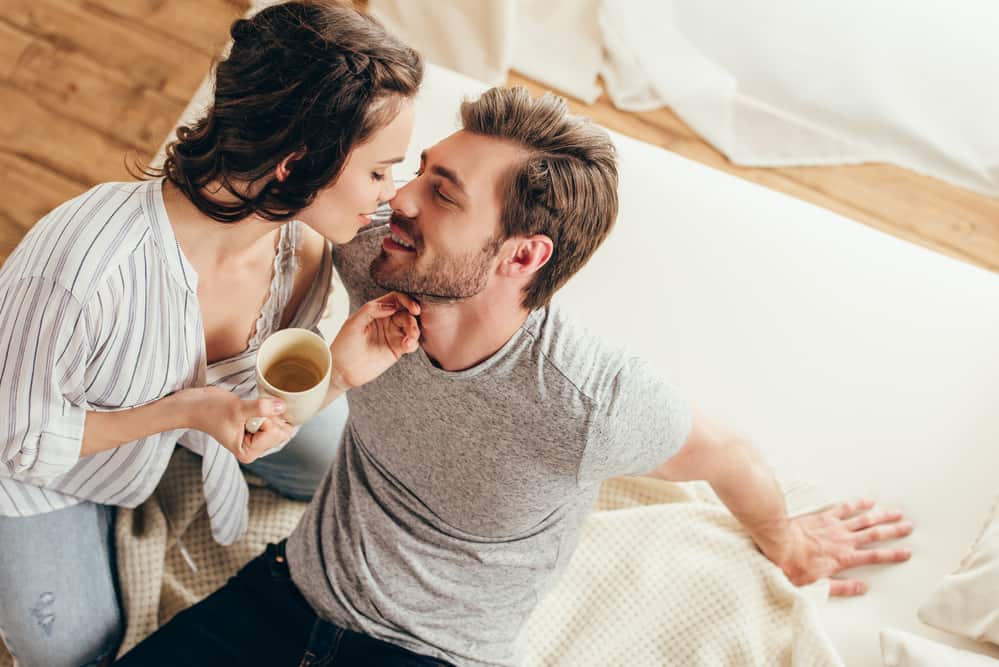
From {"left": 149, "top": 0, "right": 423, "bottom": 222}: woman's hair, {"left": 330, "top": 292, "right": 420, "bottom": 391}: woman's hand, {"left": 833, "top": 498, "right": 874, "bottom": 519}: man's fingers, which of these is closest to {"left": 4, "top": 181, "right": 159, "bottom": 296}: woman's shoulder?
{"left": 149, "top": 0, "right": 423, "bottom": 222}: woman's hair

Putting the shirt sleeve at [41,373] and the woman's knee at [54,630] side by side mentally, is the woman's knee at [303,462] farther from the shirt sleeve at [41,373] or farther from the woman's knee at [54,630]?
the shirt sleeve at [41,373]

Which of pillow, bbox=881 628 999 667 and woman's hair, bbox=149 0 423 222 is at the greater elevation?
woman's hair, bbox=149 0 423 222

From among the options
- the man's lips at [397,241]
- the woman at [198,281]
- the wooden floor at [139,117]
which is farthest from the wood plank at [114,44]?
the man's lips at [397,241]

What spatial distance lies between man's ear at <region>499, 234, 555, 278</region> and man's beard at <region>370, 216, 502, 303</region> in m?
0.02

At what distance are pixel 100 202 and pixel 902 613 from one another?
1407mm

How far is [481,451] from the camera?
1.48 m

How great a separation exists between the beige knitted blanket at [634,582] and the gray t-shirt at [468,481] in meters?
0.09

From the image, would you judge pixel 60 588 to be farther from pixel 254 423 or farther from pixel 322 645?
pixel 254 423

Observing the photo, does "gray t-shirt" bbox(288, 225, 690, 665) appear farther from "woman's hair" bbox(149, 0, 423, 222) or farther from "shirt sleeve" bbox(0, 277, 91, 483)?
"shirt sleeve" bbox(0, 277, 91, 483)

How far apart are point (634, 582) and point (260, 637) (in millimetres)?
641

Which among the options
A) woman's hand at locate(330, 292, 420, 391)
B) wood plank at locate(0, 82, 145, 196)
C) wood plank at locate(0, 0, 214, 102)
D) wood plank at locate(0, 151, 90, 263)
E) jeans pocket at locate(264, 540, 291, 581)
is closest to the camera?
woman's hand at locate(330, 292, 420, 391)

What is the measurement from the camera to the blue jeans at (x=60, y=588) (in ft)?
5.08

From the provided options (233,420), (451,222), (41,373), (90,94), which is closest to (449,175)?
(451,222)

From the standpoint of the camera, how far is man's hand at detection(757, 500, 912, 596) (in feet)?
5.27
